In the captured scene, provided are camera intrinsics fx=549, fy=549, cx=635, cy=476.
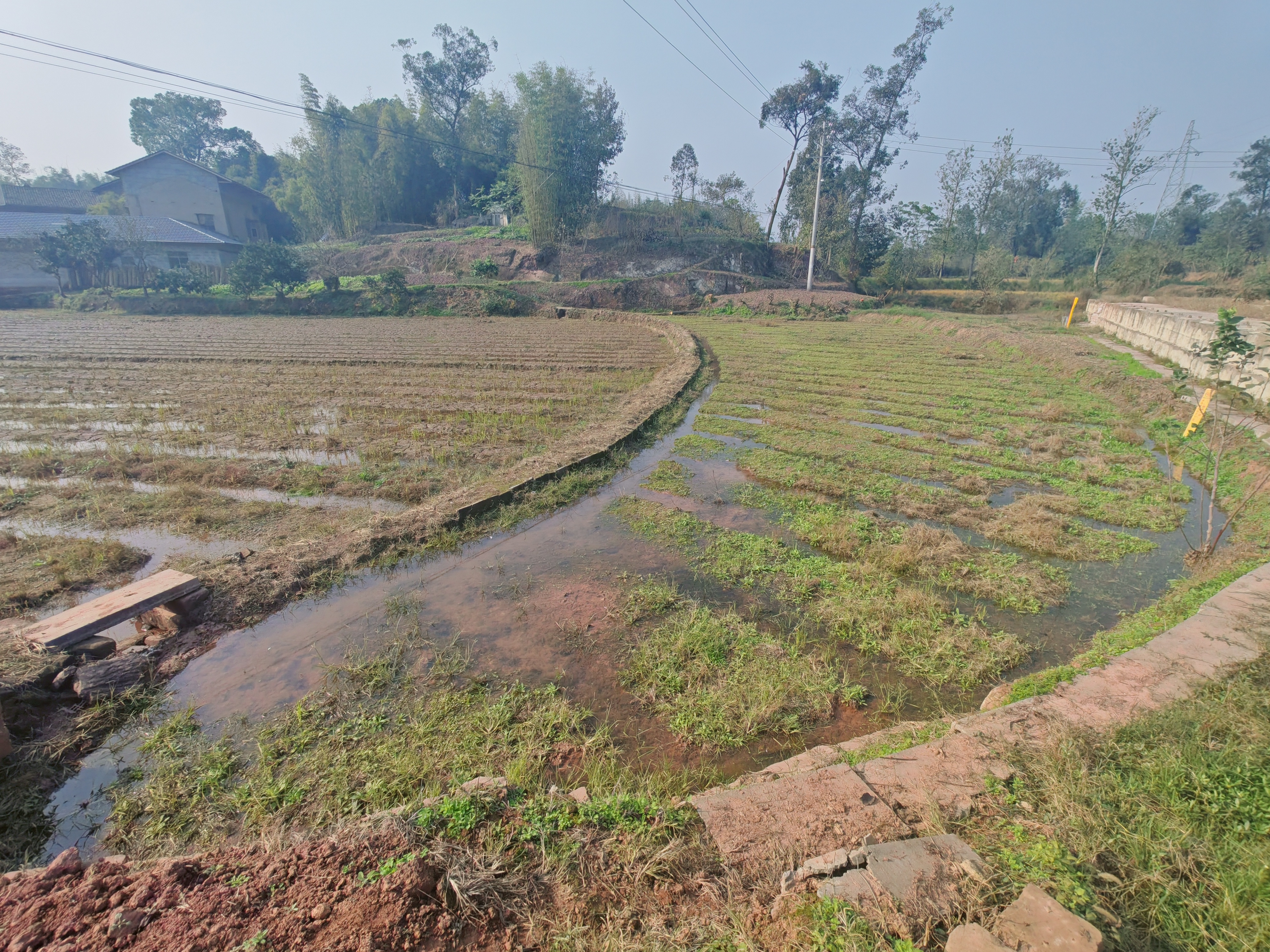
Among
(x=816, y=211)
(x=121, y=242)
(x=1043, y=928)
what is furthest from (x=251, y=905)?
(x=121, y=242)

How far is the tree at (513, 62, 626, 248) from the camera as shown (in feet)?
104

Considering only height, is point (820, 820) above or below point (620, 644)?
above

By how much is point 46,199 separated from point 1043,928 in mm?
64082

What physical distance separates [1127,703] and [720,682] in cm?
242

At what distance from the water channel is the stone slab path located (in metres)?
0.51

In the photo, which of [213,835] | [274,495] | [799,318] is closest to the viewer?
[213,835]

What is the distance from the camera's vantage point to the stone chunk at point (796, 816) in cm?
253

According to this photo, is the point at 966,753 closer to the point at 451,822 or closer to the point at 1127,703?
the point at 1127,703

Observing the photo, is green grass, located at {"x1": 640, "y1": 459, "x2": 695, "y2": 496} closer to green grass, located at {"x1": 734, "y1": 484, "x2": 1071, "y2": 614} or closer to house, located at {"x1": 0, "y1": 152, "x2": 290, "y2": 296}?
green grass, located at {"x1": 734, "y1": 484, "x2": 1071, "y2": 614}

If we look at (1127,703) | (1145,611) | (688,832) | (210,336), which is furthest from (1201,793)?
(210,336)

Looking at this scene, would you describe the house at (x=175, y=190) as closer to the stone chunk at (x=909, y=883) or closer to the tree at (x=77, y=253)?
the tree at (x=77, y=253)

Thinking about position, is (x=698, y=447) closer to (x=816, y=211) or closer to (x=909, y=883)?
(x=909, y=883)

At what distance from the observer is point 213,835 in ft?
9.28

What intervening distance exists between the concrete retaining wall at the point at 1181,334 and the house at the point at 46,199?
5898cm
